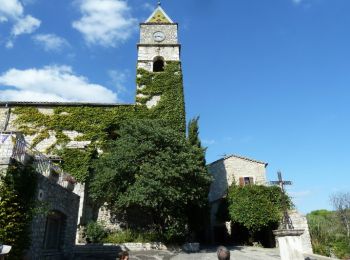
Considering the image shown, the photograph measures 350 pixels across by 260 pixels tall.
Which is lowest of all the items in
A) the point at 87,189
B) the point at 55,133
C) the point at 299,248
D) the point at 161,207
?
the point at 299,248

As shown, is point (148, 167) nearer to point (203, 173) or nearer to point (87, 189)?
point (203, 173)

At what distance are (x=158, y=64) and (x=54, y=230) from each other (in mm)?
18787

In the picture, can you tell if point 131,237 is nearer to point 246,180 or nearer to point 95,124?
point 95,124

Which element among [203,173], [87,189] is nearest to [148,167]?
[203,173]

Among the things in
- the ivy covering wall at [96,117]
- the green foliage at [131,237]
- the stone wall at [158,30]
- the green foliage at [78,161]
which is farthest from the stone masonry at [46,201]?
the stone wall at [158,30]

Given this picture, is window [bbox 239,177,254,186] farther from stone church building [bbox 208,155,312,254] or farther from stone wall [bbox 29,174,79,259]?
stone wall [bbox 29,174,79,259]

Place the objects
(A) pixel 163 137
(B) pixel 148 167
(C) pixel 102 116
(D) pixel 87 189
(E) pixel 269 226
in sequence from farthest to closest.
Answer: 1. (C) pixel 102 116
2. (E) pixel 269 226
3. (D) pixel 87 189
4. (A) pixel 163 137
5. (B) pixel 148 167

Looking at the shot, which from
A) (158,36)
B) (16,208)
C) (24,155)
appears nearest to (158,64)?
(158,36)

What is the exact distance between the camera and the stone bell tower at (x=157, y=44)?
1048 inches

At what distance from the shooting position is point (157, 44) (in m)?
27.3

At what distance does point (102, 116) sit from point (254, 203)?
1256cm

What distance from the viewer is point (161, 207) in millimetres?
16969

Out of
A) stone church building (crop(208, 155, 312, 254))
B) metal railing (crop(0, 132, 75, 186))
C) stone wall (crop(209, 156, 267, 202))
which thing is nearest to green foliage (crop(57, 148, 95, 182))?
metal railing (crop(0, 132, 75, 186))

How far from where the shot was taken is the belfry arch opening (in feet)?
88.8
